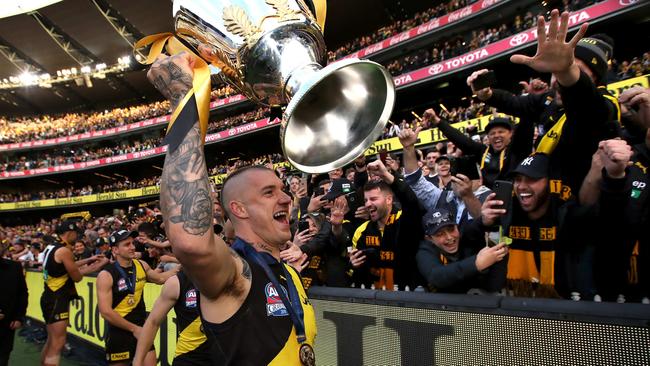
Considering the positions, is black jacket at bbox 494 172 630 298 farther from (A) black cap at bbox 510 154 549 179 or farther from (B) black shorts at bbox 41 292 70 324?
(B) black shorts at bbox 41 292 70 324

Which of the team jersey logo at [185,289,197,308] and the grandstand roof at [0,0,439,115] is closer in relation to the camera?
the team jersey logo at [185,289,197,308]

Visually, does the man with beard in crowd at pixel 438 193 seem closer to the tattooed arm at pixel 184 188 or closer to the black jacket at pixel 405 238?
the black jacket at pixel 405 238

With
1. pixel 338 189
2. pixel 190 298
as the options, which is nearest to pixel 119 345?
pixel 190 298

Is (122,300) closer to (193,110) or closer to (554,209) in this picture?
(554,209)

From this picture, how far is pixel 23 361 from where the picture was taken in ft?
22.1

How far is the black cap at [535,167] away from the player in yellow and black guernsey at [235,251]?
4.69 ft

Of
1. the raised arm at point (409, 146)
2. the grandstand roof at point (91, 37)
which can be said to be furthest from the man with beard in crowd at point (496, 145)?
the grandstand roof at point (91, 37)

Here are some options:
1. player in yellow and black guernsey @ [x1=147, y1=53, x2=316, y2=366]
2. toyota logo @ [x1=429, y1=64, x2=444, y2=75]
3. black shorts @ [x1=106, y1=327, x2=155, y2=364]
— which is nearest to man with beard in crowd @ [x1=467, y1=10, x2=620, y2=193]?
player in yellow and black guernsey @ [x1=147, y1=53, x2=316, y2=366]

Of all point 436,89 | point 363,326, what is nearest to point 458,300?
point 363,326

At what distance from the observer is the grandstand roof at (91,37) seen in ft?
78.9

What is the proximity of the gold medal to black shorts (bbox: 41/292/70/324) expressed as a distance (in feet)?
18.6

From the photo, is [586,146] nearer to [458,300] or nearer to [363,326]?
[458,300]

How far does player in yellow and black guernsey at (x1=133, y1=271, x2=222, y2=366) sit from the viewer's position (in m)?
2.79

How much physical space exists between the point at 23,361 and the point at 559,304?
7.55 metres
